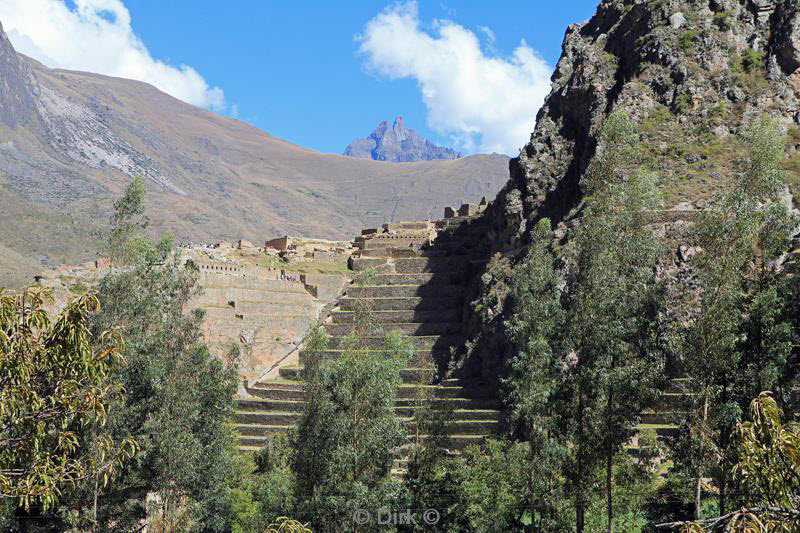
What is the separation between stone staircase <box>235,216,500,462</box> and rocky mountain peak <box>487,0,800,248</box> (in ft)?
19.9

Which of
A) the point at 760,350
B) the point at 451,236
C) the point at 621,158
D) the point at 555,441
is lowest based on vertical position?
the point at 555,441

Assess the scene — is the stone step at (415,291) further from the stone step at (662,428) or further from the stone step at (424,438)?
the stone step at (662,428)

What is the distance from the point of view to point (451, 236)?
76250mm

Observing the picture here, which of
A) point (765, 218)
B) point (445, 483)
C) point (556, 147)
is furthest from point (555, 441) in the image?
point (556, 147)

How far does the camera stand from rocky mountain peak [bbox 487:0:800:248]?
5366 centimetres

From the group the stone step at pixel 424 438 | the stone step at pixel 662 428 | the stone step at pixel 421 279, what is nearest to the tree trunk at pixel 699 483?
the stone step at pixel 424 438

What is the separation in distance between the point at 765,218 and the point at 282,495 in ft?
64.1

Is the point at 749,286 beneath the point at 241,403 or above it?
above

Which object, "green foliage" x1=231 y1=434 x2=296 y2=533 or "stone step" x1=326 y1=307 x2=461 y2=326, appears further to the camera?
"stone step" x1=326 y1=307 x2=461 y2=326

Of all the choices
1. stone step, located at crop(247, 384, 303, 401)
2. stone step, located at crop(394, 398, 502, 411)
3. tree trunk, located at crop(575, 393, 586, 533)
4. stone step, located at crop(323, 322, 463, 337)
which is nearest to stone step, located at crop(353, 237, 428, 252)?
stone step, located at crop(323, 322, 463, 337)

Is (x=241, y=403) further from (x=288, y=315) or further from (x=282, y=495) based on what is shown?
(x=282, y=495)

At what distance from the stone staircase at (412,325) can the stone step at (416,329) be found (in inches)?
2.6

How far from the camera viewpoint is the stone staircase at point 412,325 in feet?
153

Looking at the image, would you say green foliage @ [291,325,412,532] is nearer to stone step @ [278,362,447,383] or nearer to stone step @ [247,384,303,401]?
stone step @ [247,384,303,401]
